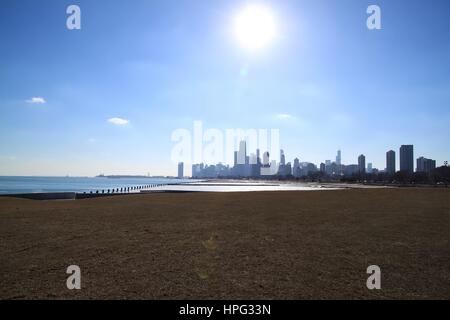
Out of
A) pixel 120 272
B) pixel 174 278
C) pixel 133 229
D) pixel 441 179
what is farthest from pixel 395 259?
pixel 441 179

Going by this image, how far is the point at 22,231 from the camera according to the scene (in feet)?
46.5

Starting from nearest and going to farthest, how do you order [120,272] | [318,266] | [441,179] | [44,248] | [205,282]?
[205,282]
[120,272]
[318,266]
[44,248]
[441,179]

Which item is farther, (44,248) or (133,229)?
(133,229)

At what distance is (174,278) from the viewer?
774 centimetres

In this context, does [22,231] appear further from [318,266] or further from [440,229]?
[440,229]

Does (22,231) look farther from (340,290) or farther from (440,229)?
(440,229)

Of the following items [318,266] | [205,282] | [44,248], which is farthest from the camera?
[44,248]

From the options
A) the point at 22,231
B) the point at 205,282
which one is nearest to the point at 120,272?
the point at 205,282

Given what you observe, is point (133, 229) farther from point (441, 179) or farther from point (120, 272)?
point (441, 179)

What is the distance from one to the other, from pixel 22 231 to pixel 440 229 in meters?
18.2
